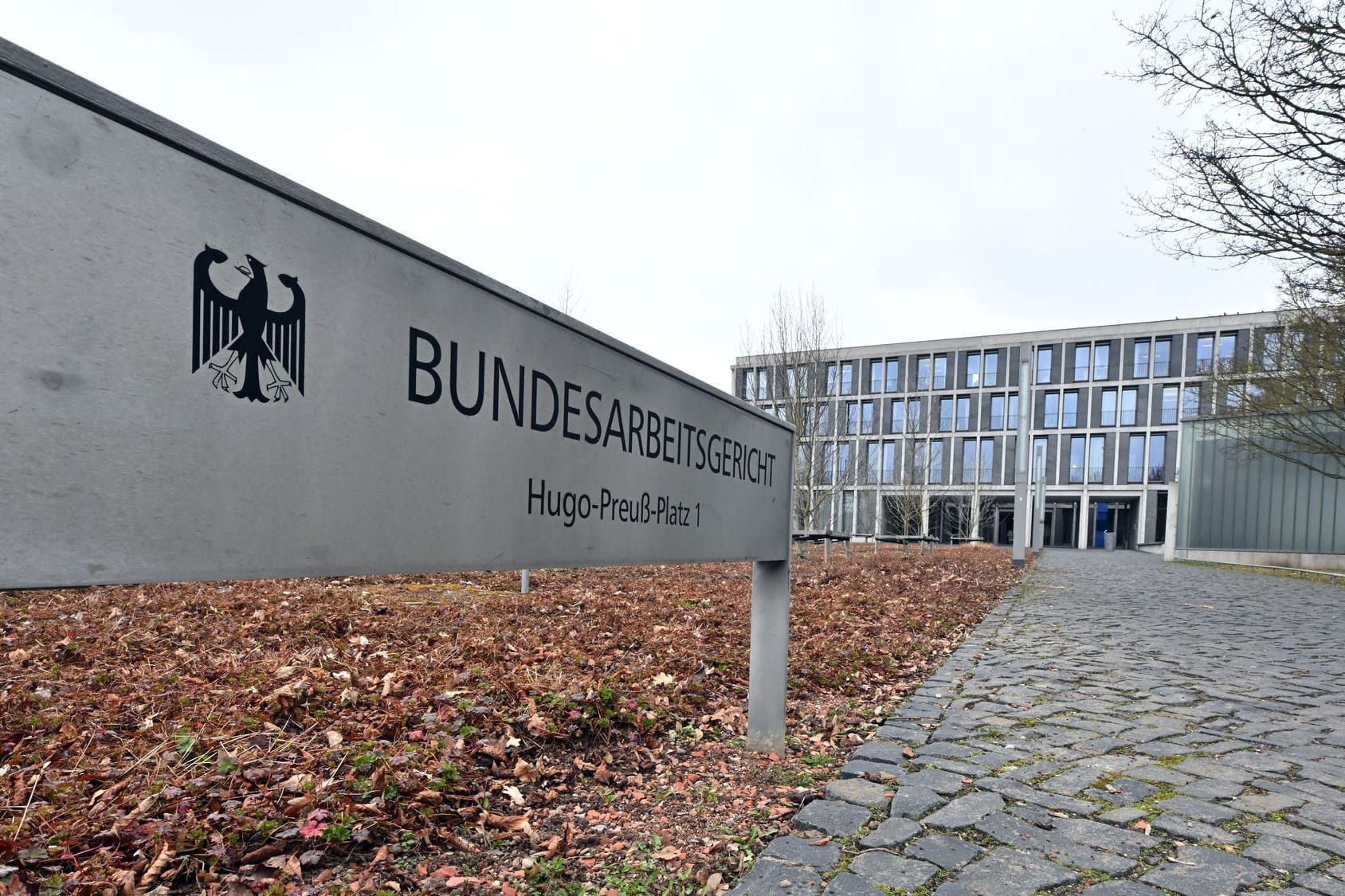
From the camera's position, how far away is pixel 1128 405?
159 feet

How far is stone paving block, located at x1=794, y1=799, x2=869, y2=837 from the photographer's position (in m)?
2.72

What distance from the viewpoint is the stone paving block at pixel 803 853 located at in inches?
96.8

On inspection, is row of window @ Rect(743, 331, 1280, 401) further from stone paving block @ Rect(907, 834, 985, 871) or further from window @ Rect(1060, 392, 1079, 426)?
stone paving block @ Rect(907, 834, 985, 871)

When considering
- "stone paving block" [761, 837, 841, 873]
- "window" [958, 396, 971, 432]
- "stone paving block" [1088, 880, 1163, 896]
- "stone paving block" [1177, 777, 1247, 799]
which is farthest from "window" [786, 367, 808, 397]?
"window" [958, 396, 971, 432]

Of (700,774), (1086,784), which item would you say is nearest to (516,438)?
(700,774)

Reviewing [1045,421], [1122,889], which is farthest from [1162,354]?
[1122,889]

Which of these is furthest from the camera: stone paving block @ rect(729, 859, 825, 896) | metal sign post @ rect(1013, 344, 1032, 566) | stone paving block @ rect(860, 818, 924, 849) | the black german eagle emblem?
metal sign post @ rect(1013, 344, 1032, 566)

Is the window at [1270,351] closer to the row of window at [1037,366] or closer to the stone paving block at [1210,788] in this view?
the stone paving block at [1210,788]

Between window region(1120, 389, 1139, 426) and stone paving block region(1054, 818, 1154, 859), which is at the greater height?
window region(1120, 389, 1139, 426)

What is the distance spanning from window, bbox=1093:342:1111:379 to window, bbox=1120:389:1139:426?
1.54 m

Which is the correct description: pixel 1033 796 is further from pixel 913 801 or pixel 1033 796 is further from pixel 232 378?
pixel 232 378

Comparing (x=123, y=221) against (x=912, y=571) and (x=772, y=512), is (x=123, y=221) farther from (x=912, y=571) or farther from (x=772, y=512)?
(x=912, y=571)

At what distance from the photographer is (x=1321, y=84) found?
913 cm

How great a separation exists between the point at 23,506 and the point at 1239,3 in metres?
12.2
